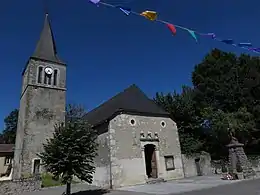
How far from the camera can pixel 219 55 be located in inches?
1110

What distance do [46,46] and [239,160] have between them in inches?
876

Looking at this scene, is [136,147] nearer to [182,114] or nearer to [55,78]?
[182,114]

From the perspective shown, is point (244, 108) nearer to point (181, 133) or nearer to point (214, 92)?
point (214, 92)

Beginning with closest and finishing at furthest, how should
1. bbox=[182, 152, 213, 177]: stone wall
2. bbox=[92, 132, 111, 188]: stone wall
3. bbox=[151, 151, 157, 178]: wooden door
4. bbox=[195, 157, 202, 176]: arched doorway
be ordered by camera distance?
1. bbox=[92, 132, 111, 188]: stone wall
2. bbox=[151, 151, 157, 178]: wooden door
3. bbox=[182, 152, 213, 177]: stone wall
4. bbox=[195, 157, 202, 176]: arched doorway

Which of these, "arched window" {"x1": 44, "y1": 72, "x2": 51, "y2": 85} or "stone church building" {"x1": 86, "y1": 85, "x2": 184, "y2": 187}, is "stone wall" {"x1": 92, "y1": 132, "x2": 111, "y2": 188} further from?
"arched window" {"x1": 44, "y1": 72, "x2": 51, "y2": 85}

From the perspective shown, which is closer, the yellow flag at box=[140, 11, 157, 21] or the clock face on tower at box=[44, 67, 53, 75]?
the yellow flag at box=[140, 11, 157, 21]

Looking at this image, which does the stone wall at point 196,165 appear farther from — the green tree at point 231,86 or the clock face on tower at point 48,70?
the clock face on tower at point 48,70

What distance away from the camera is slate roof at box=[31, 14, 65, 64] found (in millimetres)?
24467

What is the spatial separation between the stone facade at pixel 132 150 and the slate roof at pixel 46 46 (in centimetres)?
1248

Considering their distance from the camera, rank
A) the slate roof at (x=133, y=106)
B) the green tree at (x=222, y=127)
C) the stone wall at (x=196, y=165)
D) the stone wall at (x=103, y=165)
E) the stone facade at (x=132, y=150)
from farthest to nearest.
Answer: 1. the green tree at (x=222, y=127)
2. the stone wall at (x=196, y=165)
3. the slate roof at (x=133, y=106)
4. the stone wall at (x=103, y=165)
5. the stone facade at (x=132, y=150)

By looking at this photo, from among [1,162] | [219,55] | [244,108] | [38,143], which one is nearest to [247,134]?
[244,108]

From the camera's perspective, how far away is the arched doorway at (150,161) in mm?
16938

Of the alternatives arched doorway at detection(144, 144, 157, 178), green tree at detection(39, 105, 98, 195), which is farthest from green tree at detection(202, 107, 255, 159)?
green tree at detection(39, 105, 98, 195)

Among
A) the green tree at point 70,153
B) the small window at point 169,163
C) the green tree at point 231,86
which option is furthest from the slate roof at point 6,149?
the green tree at point 231,86
